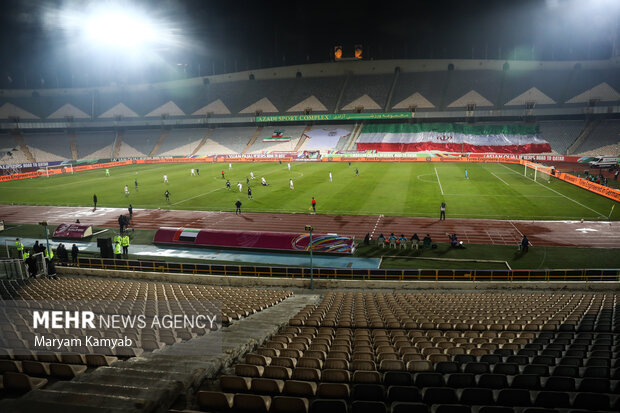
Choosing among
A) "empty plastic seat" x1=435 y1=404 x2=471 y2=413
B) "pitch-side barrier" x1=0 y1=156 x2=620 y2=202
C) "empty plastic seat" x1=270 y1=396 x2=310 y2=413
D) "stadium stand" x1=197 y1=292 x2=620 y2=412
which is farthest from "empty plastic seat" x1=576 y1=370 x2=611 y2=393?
"pitch-side barrier" x1=0 y1=156 x2=620 y2=202

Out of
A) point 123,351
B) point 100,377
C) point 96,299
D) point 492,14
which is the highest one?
point 492,14

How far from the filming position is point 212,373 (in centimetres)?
599

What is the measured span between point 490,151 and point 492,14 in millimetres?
29226

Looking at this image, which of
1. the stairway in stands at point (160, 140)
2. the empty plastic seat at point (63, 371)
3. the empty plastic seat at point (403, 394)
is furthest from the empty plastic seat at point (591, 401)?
the stairway in stands at point (160, 140)

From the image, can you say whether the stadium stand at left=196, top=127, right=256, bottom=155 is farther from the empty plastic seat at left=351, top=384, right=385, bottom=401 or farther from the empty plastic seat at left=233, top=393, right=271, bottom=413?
the empty plastic seat at left=233, top=393, right=271, bottom=413

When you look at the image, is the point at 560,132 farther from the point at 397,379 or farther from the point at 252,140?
the point at 397,379

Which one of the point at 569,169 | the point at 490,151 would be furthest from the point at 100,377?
the point at 490,151

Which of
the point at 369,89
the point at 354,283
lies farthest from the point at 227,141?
the point at 354,283

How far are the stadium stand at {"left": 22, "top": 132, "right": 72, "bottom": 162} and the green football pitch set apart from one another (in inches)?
1127

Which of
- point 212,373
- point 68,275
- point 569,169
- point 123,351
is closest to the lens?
point 212,373

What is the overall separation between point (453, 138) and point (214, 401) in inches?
3193

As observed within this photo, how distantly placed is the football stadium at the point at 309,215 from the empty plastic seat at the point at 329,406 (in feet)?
0.06

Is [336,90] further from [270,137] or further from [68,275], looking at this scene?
[68,275]

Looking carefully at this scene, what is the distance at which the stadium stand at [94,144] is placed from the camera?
86938mm
